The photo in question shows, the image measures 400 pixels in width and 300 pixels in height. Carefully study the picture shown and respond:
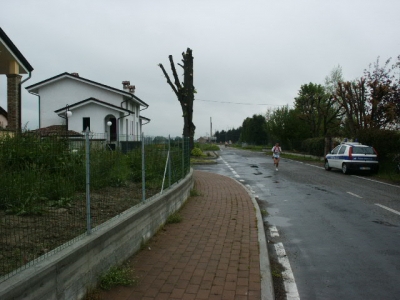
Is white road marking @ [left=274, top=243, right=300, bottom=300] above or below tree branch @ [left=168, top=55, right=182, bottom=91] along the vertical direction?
below

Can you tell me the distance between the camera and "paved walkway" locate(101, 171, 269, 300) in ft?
14.8

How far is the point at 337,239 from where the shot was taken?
289 inches

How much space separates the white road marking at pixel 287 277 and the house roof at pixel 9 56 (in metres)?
13.8

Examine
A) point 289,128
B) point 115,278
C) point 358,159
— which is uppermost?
point 289,128

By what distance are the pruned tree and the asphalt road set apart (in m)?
11.6

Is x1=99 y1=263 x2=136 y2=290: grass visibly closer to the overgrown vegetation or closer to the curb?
the overgrown vegetation

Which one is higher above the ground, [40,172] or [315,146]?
[315,146]

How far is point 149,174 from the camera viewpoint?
321 inches

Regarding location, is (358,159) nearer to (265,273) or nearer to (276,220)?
(276,220)

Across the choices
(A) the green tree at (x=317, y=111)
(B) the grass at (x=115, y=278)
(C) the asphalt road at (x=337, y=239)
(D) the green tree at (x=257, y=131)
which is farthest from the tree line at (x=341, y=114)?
(D) the green tree at (x=257, y=131)

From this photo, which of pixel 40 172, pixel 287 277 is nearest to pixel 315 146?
pixel 287 277

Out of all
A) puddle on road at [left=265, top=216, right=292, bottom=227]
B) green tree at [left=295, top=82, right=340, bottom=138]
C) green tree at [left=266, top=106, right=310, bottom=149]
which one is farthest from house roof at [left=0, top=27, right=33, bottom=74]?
green tree at [left=266, top=106, right=310, bottom=149]

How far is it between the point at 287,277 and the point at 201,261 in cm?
118

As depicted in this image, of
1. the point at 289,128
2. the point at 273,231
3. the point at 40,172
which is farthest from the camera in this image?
the point at 289,128
